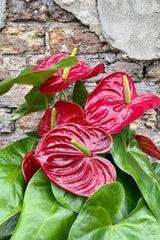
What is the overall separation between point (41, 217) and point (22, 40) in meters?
0.65

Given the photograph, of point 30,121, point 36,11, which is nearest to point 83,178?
point 30,121

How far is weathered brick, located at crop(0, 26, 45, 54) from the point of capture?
86 cm

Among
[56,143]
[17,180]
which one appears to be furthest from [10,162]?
[56,143]

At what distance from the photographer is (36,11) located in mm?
841

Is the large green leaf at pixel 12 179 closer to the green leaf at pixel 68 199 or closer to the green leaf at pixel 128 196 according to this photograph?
the green leaf at pixel 68 199

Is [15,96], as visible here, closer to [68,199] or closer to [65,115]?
[65,115]

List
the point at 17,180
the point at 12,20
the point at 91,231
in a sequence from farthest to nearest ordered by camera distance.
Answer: the point at 12,20 → the point at 17,180 → the point at 91,231

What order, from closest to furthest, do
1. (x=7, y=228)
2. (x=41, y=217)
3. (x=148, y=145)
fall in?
(x=41, y=217) → (x=7, y=228) → (x=148, y=145)

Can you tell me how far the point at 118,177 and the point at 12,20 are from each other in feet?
2.16

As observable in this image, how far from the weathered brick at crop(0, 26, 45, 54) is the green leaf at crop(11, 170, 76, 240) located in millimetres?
558

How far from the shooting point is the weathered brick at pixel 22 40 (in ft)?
2.82

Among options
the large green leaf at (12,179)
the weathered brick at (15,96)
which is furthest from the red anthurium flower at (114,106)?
the weathered brick at (15,96)

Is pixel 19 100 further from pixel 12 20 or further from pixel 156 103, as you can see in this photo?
pixel 156 103

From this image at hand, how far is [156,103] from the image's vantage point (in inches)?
20.2
